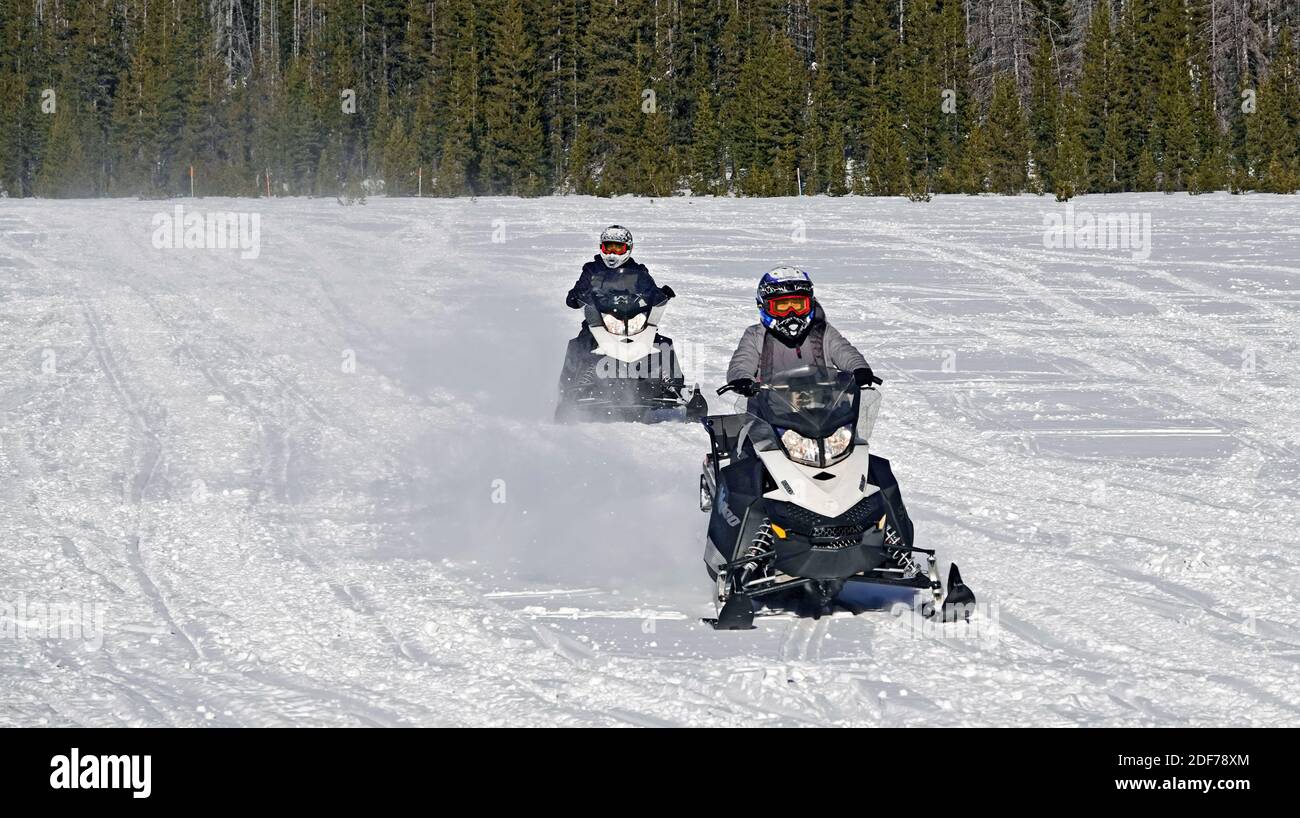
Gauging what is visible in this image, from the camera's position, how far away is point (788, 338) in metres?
7.42

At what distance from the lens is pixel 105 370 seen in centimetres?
1399

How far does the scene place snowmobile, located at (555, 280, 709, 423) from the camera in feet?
39.2

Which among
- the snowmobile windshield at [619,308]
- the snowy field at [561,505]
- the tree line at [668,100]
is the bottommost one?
the snowy field at [561,505]

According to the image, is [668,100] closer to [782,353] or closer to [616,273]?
[616,273]

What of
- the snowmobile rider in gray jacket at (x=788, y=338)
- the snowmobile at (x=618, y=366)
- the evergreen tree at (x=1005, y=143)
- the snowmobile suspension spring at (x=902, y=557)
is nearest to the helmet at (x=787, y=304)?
the snowmobile rider in gray jacket at (x=788, y=338)

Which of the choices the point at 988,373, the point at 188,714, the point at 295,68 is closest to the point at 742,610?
the point at 188,714

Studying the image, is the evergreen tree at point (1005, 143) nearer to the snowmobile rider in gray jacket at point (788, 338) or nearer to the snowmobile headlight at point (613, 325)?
the snowmobile headlight at point (613, 325)

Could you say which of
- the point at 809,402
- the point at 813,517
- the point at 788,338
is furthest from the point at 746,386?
the point at 813,517

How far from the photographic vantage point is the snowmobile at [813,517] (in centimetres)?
649

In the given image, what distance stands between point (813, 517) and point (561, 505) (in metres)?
2.94

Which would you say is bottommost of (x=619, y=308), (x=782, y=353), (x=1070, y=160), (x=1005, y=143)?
(x=782, y=353)

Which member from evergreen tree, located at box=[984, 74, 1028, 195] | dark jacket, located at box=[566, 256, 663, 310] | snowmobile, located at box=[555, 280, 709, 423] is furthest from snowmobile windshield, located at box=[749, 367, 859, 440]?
evergreen tree, located at box=[984, 74, 1028, 195]

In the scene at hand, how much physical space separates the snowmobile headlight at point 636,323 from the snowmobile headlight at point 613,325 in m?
0.05

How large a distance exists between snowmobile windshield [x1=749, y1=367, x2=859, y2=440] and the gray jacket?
1.74ft
